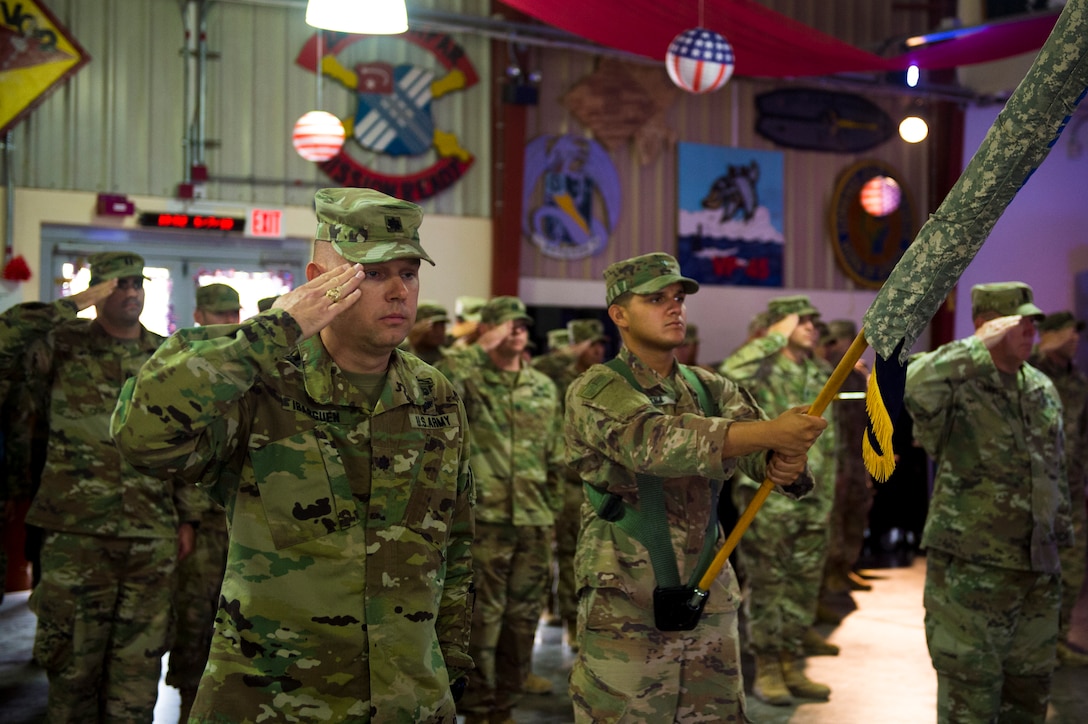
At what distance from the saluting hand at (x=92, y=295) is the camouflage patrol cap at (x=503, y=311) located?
84.6 inches

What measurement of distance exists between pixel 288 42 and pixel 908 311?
8032mm

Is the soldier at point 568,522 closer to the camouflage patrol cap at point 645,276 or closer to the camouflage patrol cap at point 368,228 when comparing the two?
the camouflage patrol cap at point 645,276

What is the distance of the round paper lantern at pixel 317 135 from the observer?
27.1 ft

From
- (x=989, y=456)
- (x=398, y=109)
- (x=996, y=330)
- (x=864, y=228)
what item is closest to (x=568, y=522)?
(x=989, y=456)

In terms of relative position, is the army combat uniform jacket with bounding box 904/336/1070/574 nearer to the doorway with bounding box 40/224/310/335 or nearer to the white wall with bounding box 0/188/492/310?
the white wall with bounding box 0/188/492/310

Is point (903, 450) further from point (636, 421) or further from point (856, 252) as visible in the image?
point (636, 421)

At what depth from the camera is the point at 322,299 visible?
219cm

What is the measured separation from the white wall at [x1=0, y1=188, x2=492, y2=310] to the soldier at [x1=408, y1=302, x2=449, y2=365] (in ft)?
7.14

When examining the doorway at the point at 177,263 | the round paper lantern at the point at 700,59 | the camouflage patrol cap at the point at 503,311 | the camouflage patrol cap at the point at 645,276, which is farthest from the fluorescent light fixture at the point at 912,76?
A: the doorway at the point at 177,263

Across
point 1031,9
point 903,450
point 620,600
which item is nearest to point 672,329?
point 620,600

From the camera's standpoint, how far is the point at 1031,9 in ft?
28.1

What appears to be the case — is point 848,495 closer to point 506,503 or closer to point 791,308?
point 791,308

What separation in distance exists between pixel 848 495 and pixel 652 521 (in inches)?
230

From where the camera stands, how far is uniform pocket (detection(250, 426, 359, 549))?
90.2 inches
